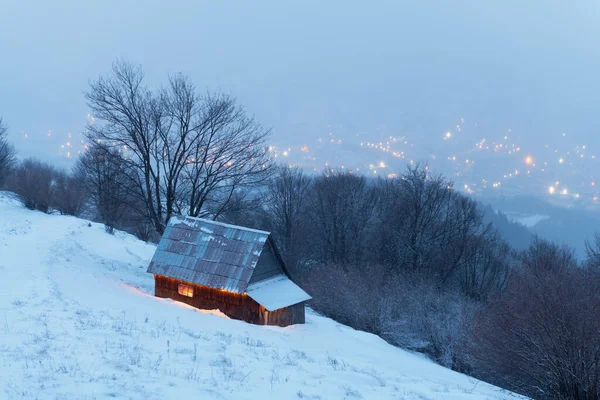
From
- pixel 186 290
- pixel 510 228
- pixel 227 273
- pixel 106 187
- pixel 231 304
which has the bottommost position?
pixel 231 304

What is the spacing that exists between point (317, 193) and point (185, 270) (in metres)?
31.4

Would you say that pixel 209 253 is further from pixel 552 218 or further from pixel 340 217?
pixel 552 218

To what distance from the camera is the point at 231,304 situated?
57.1ft

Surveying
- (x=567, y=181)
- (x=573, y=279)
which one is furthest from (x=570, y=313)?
(x=567, y=181)

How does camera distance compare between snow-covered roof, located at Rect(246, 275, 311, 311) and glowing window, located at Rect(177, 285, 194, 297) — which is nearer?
snow-covered roof, located at Rect(246, 275, 311, 311)

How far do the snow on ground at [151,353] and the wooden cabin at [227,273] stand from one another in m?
0.93

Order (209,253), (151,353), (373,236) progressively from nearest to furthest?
(151,353) < (209,253) < (373,236)

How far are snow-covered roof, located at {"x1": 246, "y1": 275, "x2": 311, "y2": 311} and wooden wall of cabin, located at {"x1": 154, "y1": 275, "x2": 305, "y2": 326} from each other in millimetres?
310

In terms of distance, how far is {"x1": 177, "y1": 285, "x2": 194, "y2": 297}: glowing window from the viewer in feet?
59.8

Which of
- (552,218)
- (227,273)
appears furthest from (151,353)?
(552,218)

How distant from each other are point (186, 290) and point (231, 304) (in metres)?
2.29

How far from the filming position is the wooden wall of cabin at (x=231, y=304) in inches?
671

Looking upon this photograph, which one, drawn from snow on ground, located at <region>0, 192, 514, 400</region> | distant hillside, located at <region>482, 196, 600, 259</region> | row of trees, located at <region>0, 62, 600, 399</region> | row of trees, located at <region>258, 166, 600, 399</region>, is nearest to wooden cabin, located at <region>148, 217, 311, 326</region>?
snow on ground, located at <region>0, 192, 514, 400</region>

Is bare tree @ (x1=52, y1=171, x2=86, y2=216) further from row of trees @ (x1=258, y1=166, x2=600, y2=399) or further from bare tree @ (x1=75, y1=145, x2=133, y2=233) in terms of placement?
row of trees @ (x1=258, y1=166, x2=600, y2=399)
